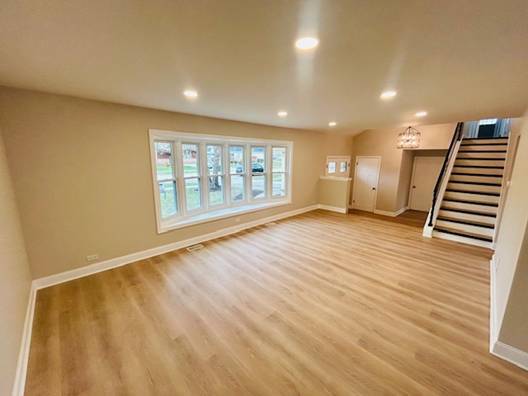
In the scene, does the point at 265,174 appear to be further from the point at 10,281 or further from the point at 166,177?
the point at 10,281

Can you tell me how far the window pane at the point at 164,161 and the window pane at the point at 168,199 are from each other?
14cm

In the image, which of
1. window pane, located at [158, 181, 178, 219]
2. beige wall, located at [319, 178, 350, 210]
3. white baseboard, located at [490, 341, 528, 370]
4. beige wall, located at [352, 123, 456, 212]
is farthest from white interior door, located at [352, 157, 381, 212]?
window pane, located at [158, 181, 178, 219]

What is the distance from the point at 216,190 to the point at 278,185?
6.42ft

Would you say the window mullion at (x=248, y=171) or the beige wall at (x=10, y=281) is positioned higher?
the window mullion at (x=248, y=171)

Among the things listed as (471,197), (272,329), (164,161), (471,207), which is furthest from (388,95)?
(471,197)

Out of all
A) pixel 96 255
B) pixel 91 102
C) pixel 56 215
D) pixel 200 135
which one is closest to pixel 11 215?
pixel 56 215

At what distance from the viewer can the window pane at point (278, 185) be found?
19.0 ft

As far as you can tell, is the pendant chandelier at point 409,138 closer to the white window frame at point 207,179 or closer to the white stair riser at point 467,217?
the white stair riser at point 467,217

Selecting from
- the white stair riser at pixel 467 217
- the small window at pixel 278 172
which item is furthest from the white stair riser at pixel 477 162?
the small window at pixel 278 172

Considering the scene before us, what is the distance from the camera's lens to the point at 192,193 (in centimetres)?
424

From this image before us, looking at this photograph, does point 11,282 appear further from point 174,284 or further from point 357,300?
point 357,300

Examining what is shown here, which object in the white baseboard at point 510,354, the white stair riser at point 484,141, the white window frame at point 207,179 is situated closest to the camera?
the white baseboard at point 510,354

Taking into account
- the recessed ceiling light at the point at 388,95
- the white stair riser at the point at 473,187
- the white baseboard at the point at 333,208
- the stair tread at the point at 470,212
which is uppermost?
the recessed ceiling light at the point at 388,95

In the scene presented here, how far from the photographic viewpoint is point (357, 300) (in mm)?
2492
